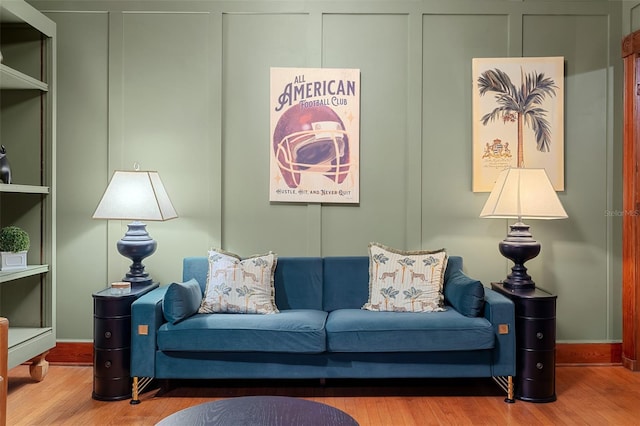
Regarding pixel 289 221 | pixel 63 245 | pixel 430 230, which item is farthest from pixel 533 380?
pixel 63 245

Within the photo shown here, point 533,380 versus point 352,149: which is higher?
point 352,149

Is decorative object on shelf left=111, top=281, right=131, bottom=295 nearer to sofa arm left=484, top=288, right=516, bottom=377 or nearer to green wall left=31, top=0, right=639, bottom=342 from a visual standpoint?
green wall left=31, top=0, right=639, bottom=342

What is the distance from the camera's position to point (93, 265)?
3.95 meters

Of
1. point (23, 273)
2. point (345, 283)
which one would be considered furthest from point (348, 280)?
point (23, 273)

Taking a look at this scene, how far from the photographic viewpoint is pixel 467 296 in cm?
325

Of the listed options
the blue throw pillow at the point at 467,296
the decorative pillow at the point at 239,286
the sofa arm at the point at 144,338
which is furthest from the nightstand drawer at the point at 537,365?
the sofa arm at the point at 144,338

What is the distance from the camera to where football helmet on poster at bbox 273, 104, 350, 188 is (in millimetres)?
3922

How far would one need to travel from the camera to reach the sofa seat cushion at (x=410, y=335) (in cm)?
312

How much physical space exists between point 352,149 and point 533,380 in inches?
74.3

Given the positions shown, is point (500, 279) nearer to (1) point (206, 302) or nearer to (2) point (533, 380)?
(2) point (533, 380)

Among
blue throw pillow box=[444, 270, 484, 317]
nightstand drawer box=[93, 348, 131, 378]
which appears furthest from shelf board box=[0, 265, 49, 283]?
blue throw pillow box=[444, 270, 484, 317]

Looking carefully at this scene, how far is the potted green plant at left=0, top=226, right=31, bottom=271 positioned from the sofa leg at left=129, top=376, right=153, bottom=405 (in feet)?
3.49

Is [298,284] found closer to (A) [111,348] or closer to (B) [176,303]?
(B) [176,303]

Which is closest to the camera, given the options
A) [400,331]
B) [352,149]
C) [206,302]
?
[400,331]
